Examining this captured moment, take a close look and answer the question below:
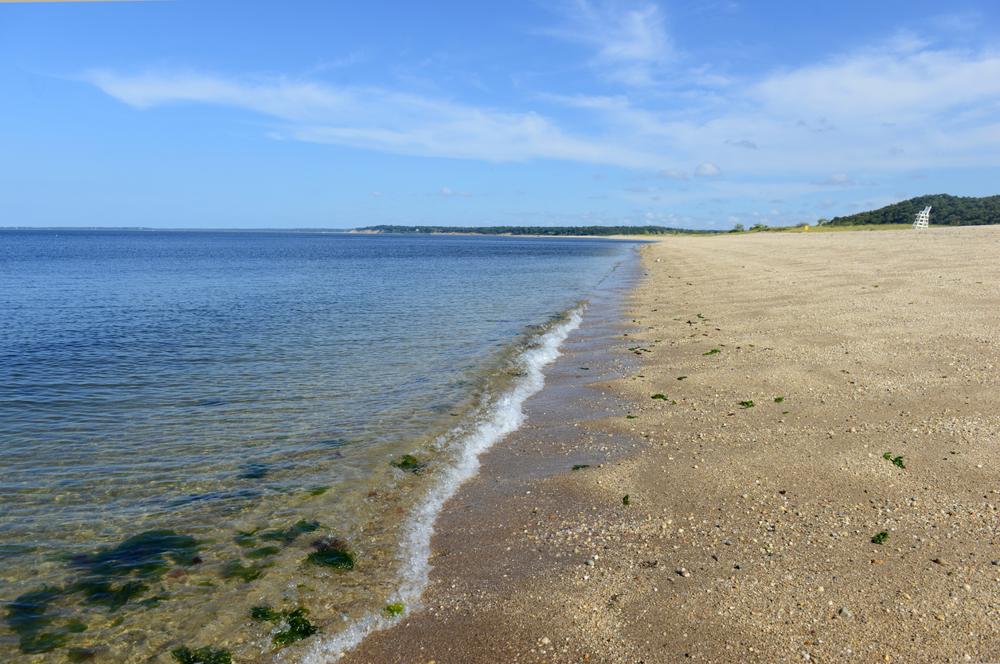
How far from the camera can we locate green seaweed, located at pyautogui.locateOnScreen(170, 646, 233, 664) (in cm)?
475

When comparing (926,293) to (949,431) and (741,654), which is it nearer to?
(949,431)

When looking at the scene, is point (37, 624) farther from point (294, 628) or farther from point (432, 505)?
point (432, 505)

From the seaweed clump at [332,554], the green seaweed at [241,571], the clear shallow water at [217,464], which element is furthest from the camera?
the seaweed clump at [332,554]

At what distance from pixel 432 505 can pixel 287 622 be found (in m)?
2.40

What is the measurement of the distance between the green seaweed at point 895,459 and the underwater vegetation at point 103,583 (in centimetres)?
746

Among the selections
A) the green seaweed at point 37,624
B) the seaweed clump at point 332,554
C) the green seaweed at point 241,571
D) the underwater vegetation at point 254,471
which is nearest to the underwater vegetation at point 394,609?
the seaweed clump at point 332,554

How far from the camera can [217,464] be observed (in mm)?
8672

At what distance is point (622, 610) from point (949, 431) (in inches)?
217

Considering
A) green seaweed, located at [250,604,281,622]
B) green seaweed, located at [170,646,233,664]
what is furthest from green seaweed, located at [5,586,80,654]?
green seaweed, located at [250,604,281,622]

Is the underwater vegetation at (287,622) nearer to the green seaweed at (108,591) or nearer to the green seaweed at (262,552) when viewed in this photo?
the green seaweed at (262,552)

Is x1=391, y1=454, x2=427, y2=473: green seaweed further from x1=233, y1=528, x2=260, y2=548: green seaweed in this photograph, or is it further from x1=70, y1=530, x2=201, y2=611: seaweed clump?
x1=70, y1=530, x2=201, y2=611: seaweed clump

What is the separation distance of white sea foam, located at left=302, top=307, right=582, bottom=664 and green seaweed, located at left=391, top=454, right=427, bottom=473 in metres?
0.41

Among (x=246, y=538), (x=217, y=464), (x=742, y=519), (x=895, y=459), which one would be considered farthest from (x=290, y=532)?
(x=895, y=459)

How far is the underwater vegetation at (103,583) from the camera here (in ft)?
16.8
